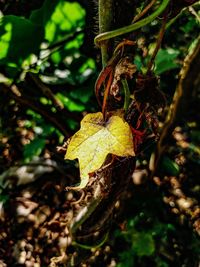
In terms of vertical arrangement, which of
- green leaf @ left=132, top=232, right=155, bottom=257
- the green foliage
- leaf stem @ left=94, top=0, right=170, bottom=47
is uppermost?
leaf stem @ left=94, top=0, right=170, bottom=47

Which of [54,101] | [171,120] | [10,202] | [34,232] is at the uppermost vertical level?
[171,120]

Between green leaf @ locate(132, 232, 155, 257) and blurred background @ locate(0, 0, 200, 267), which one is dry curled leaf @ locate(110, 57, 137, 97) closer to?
blurred background @ locate(0, 0, 200, 267)

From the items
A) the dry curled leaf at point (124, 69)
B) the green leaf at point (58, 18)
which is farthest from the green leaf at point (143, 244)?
the green leaf at point (58, 18)

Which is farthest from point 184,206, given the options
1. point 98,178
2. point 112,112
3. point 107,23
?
point 107,23

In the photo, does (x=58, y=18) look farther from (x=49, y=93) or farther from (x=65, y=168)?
(x=65, y=168)

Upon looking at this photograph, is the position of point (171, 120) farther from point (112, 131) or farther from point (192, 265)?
point (192, 265)

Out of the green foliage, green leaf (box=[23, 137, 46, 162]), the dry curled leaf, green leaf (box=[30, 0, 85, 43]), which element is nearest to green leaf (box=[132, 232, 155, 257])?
the green foliage

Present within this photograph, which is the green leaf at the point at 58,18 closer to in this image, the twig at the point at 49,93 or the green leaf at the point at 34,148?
the twig at the point at 49,93
